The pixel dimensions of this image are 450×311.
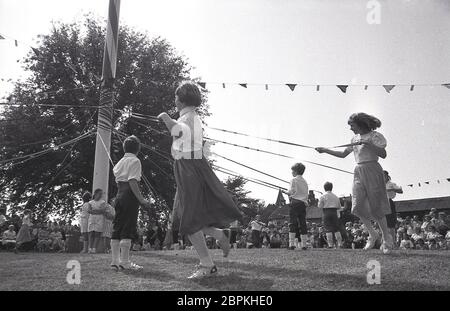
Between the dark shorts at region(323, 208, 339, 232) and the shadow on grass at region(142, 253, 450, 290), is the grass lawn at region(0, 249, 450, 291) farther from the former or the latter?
the dark shorts at region(323, 208, 339, 232)

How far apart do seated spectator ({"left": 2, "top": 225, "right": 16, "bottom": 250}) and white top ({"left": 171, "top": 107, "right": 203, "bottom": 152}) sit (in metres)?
14.4

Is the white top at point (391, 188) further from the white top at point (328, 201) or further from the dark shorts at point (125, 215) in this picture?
the dark shorts at point (125, 215)

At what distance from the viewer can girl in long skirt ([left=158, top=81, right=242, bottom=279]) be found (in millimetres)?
4734

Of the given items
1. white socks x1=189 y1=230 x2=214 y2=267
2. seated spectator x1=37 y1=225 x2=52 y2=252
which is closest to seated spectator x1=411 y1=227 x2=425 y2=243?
white socks x1=189 y1=230 x2=214 y2=267

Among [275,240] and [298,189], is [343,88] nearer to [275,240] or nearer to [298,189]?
[298,189]

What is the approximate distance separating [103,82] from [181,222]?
7.32m

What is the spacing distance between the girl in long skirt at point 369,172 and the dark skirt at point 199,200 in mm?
2891

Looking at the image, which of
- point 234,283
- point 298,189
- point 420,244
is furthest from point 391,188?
point 234,283

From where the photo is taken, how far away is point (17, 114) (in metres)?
23.1

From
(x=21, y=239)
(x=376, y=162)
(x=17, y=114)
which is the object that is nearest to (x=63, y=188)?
(x=17, y=114)

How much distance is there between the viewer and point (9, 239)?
55.7 ft

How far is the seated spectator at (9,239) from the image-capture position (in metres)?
16.7

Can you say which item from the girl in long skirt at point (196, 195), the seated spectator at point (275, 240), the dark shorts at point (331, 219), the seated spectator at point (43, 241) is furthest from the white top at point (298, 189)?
the seated spectator at point (43, 241)

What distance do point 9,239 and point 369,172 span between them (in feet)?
49.0
